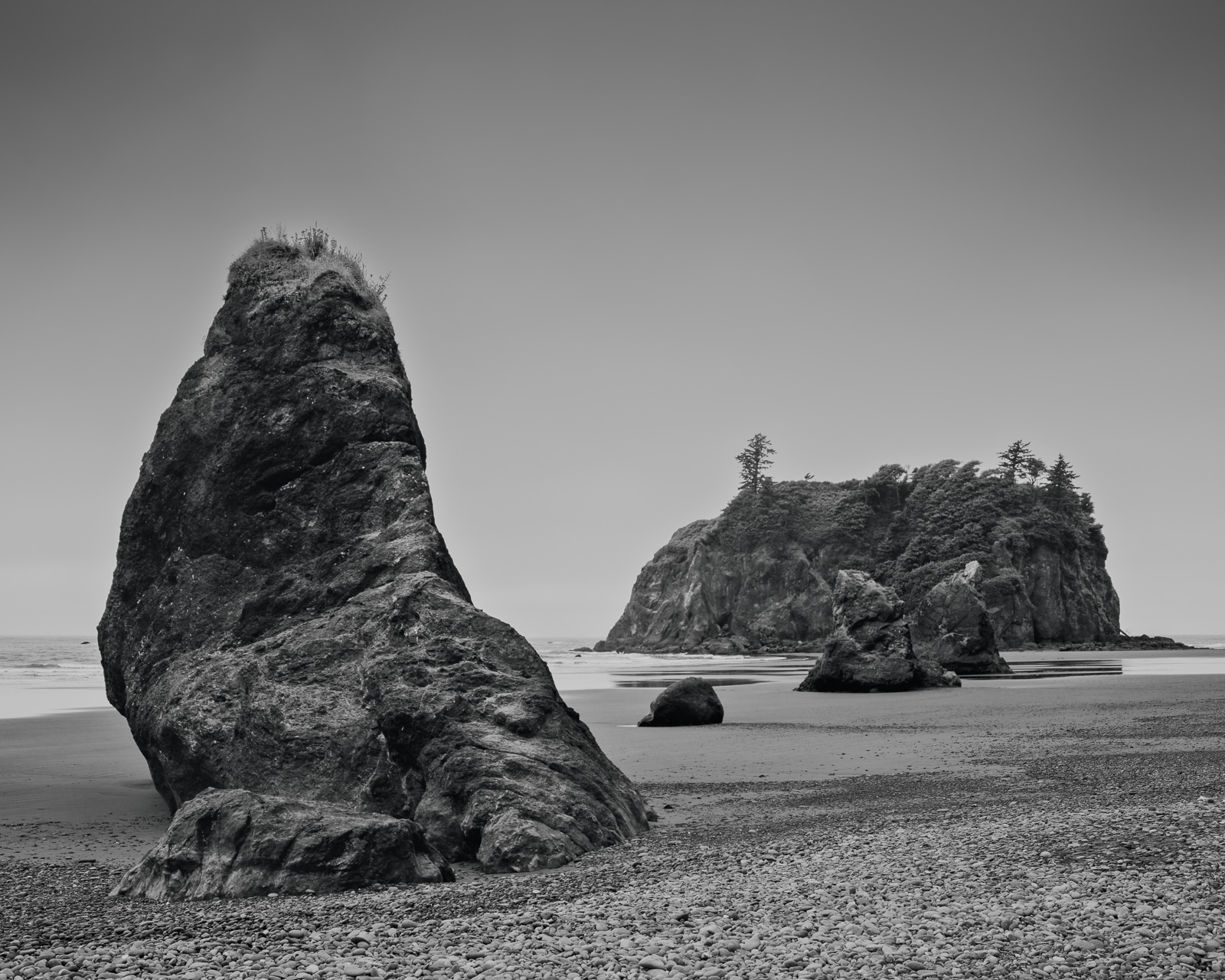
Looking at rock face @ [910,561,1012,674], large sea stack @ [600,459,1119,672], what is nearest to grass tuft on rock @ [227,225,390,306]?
rock face @ [910,561,1012,674]

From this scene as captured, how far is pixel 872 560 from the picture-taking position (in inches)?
4242

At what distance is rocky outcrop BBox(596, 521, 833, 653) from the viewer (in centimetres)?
10412

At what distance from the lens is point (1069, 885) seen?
18.2ft

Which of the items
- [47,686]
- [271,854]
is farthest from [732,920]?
[47,686]

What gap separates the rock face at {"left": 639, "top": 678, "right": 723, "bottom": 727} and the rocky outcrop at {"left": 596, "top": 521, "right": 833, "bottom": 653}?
253ft

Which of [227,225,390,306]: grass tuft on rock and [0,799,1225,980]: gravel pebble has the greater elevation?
[227,225,390,306]: grass tuft on rock

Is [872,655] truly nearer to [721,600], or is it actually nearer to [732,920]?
[732,920]

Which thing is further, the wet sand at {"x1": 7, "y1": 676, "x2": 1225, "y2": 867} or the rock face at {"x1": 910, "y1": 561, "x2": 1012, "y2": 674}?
the rock face at {"x1": 910, "y1": 561, "x2": 1012, "y2": 674}

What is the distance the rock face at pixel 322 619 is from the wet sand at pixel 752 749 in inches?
39.6

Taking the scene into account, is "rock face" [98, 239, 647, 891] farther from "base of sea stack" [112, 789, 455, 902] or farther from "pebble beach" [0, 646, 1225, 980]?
"pebble beach" [0, 646, 1225, 980]

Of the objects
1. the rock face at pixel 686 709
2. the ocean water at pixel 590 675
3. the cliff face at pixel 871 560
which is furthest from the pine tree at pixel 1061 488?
the rock face at pixel 686 709

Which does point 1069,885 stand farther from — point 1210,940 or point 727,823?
point 727,823

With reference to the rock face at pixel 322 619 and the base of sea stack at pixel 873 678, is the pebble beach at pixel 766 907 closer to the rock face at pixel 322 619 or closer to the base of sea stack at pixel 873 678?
the rock face at pixel 322 619

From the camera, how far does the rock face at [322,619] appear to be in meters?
8.35
